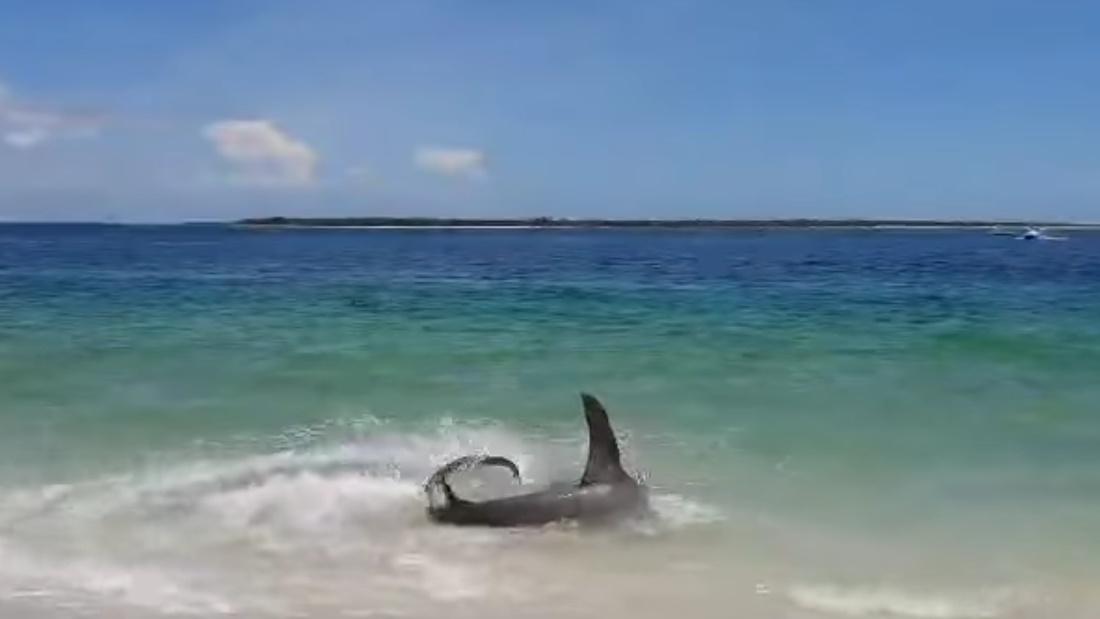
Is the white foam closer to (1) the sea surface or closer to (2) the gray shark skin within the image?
(1) the sea surface

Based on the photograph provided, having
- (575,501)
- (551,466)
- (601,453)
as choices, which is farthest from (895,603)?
(551,466)

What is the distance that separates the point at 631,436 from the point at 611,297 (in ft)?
69.4

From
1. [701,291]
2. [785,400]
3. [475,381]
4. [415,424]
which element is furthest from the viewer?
[701,291]

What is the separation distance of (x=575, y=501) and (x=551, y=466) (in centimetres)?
203

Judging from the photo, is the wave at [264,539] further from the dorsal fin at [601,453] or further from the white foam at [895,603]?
the white foam at [895,603]

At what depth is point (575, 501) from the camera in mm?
7867

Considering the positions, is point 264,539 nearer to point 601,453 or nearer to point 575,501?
point 575,501

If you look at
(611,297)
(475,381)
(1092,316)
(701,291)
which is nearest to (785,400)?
(475,381)

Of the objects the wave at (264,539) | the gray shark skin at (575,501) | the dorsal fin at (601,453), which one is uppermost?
the dorsal fin at (601,453)

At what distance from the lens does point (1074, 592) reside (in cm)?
657

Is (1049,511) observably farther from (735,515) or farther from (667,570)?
(667,570)

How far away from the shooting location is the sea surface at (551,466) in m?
6.55

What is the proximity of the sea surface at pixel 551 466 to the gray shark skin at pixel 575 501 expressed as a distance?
166mm

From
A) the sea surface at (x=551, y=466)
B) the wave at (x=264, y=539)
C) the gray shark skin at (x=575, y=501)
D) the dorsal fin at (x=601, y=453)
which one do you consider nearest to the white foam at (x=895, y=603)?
the sea surface at (x=551, y=466)
